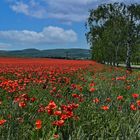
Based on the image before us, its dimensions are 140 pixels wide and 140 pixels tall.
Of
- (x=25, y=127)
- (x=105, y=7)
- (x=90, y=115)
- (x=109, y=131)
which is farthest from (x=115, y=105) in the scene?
(x=105, y=7)

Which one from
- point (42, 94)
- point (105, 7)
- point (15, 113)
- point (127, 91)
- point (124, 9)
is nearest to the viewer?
point (15, 113)

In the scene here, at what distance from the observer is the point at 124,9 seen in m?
55.6

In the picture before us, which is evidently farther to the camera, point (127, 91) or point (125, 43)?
point (125, 43)

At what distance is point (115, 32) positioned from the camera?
55.6m

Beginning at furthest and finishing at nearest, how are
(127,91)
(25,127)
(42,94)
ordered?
(127,91) < (42,94) < (25,127)

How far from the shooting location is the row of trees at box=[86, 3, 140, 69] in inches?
2174

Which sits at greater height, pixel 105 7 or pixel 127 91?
pixel 105 7

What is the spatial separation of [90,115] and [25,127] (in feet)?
4.08

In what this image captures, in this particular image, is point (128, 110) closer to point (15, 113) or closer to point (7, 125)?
point (15, 113)

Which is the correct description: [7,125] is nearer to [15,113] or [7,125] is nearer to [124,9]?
[15,113]

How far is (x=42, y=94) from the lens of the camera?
9547 mm

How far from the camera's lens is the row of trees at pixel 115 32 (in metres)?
55.2

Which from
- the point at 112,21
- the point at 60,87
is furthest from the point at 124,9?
the point at 60,87

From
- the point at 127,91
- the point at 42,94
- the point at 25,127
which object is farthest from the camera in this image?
the point at 127,91
